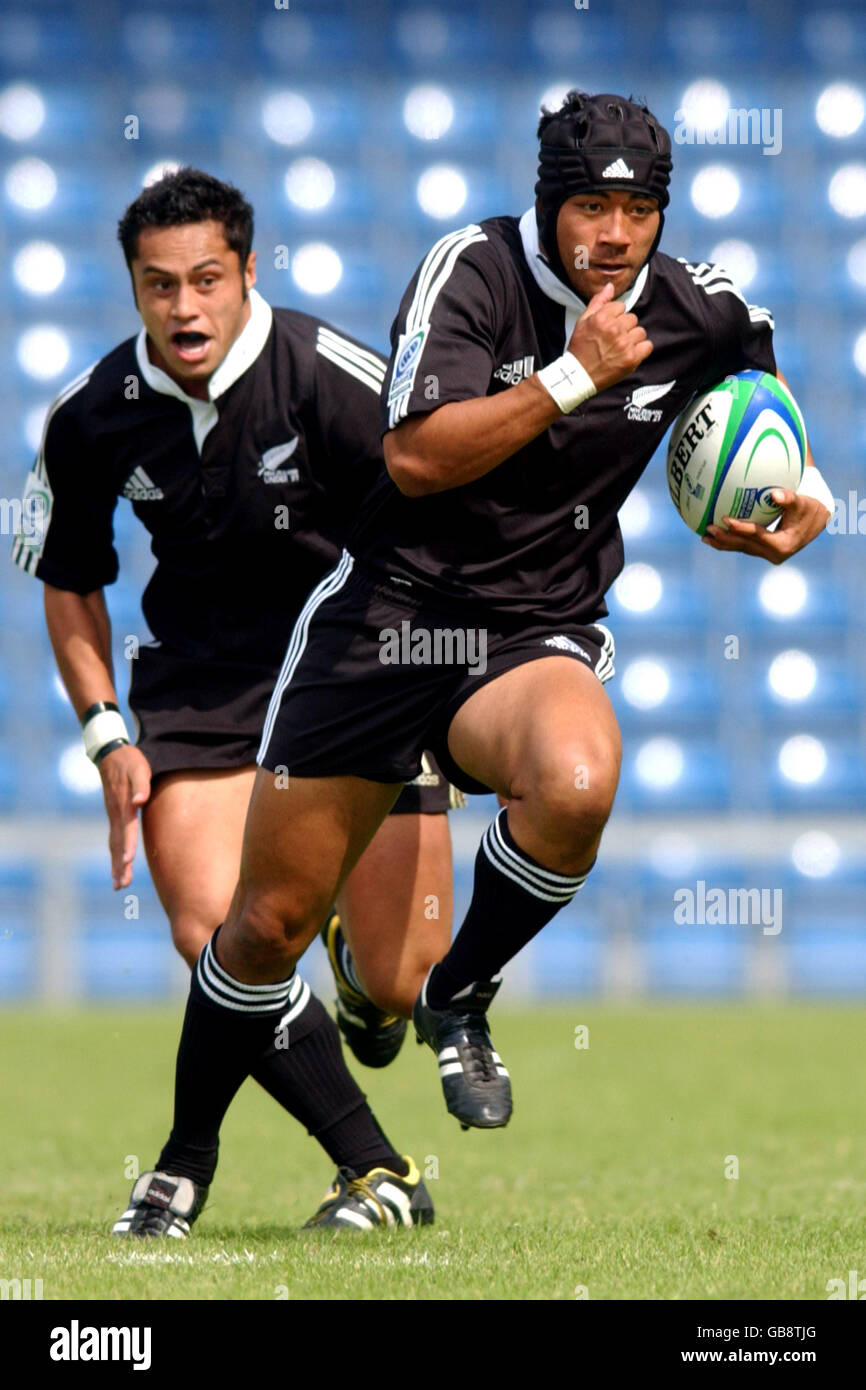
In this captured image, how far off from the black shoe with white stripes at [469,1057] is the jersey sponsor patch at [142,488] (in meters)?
1.61

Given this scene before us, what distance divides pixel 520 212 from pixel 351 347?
1209cm

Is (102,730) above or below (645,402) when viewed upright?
below

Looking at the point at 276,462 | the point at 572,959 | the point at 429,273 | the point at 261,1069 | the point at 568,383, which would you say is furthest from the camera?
the point at 572,959

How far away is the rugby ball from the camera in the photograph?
455 centimetres

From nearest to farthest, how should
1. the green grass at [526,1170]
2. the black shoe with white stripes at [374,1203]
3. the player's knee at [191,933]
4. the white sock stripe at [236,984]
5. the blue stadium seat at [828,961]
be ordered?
the green grass at [526,1170], the white sock stripe at [236,984], the black shoe with white stripes at [374,1203], the player's knee at [191,933], the blue stadium seat at [828,961]

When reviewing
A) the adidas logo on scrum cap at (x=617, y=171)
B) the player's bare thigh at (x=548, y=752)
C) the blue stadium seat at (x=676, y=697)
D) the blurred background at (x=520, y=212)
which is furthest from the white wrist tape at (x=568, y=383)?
the blue stadium seat at (x=676, y=697)

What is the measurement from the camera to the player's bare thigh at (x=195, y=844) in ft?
16.1

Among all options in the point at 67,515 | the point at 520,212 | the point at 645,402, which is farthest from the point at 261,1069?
the point at 520,212

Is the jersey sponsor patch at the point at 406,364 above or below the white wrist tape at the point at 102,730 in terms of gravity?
above

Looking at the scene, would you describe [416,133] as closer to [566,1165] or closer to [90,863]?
[90,863]

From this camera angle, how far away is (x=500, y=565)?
169 inches

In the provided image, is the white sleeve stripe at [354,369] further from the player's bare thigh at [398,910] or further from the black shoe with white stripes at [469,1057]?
the black shoe with white stripes at [469,1057]

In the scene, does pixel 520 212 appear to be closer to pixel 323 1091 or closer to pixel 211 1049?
pixel 323 1091
